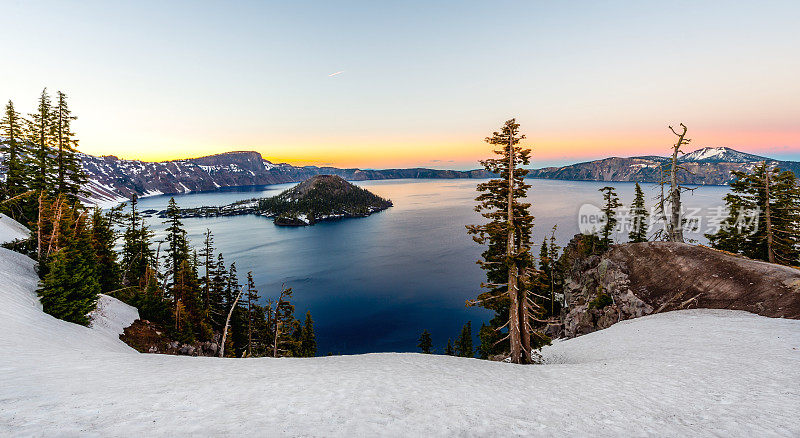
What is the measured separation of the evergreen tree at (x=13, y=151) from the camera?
101ft

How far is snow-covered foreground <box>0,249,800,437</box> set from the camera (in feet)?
18.2

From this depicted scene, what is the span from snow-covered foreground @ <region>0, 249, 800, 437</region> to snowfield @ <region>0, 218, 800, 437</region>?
37 mm

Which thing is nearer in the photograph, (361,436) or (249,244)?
(361,436)

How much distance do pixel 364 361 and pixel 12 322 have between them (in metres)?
14.6

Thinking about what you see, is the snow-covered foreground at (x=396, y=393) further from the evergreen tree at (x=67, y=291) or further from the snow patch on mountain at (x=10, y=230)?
the snow patch on mountain at (x=10, y=230)

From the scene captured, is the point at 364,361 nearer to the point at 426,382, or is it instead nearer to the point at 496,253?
the point at 426,382

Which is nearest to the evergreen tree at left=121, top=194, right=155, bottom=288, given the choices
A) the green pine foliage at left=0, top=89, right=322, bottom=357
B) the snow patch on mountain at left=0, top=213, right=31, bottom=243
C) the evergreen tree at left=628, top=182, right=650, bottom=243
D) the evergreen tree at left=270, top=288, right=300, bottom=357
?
the green pine foliage at left=0, top=89, right=322, bottom=357

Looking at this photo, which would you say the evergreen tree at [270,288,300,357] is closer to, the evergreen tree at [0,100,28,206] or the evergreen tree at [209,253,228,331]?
the evergreen tree at [209,253,228,331]

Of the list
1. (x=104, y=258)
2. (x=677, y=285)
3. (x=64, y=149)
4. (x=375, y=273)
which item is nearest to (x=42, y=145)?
(x=64, y=149)

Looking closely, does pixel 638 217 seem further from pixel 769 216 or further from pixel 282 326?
pixel 282 326

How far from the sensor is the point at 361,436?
5.23 metres

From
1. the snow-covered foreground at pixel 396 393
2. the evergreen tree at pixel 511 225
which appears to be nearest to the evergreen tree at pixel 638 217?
the snow-covered foreground at pixel 396 393

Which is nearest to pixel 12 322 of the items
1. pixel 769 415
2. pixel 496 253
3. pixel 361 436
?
pixel 361 436

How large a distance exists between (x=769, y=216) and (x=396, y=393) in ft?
144
